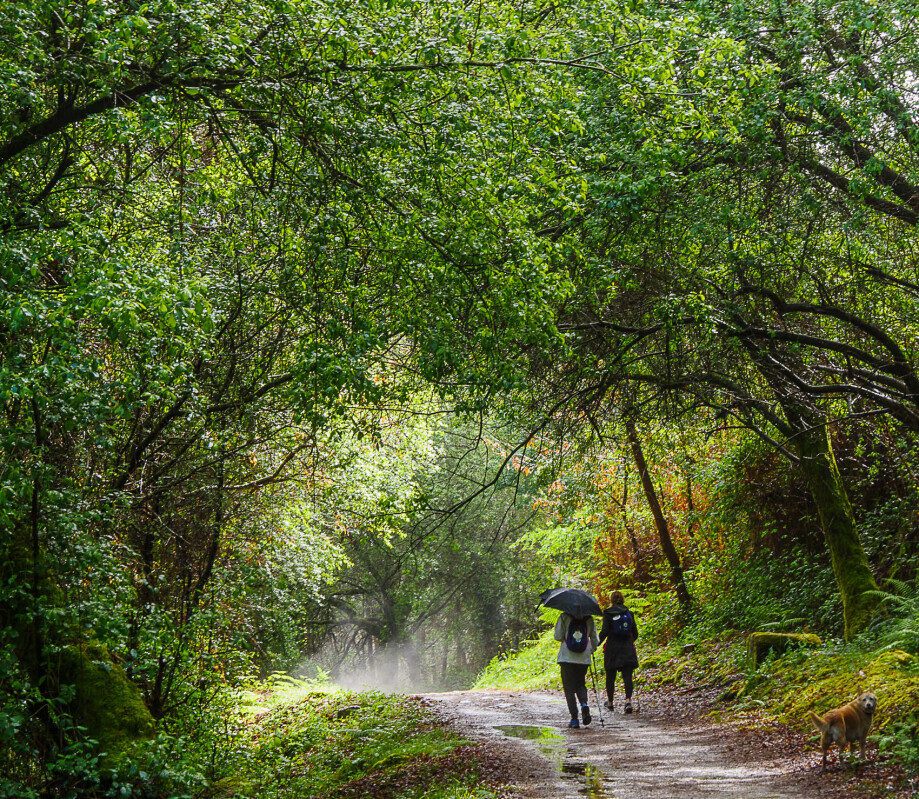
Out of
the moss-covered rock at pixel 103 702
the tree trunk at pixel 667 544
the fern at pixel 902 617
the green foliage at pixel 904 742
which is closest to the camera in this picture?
the green foliage at pixel 904 742

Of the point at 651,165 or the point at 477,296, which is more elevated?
the point at 651,165

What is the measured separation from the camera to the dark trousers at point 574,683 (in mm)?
11680

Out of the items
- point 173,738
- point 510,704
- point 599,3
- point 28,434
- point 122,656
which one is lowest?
point 510,704

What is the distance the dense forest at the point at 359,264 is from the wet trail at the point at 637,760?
2392 millimetres

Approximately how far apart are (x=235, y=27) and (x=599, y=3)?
12.0 feet

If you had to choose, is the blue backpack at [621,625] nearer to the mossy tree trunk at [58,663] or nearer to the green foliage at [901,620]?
the green foliage at [901,620]

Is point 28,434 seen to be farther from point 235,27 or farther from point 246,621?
point 246,621

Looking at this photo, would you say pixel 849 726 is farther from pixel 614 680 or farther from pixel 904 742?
pixel 614 680

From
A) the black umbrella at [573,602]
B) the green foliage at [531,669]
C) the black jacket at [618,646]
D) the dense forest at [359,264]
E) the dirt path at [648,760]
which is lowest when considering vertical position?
the green foliage at [531,669]

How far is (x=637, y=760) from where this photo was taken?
892cm

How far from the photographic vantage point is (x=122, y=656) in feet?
29.9

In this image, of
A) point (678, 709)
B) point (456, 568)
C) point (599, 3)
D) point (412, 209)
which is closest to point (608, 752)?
point (678, 709)

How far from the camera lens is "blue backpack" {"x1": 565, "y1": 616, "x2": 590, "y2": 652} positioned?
11594 millimetres

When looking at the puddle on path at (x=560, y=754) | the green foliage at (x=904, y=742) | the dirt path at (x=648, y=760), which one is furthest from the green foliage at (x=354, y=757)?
the green foliage at (x=904, y=742)
